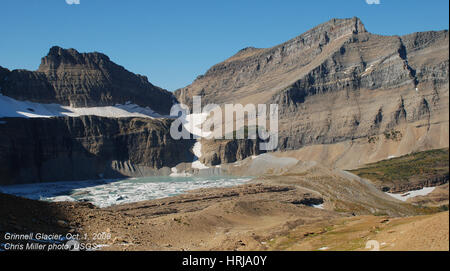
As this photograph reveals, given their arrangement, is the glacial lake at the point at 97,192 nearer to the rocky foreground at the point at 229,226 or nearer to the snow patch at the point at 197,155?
the rocky foreground at the point at 229,226

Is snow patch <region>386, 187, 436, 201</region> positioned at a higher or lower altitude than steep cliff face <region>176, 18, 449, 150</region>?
lower

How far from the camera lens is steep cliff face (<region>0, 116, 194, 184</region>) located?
14138 centimetres

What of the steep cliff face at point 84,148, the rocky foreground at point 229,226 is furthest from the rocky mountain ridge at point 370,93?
the rocky foreground at point 229,226

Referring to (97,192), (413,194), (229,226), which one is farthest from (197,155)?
(229,226)

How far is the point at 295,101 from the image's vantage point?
194 m

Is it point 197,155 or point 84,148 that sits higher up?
point 84,148

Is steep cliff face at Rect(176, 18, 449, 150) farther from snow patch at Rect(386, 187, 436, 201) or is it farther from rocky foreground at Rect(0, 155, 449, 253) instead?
rocky foreground at Rect(0, 155, 449, 253)

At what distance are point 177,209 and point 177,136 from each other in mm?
120725

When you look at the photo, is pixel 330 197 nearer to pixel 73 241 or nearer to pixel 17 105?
pixel 73 241

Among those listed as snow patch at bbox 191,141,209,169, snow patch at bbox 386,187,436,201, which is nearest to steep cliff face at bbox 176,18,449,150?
snow patch at bbox 191,141,209,169

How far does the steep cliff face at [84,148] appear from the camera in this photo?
5566 inches

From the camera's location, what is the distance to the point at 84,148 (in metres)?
161

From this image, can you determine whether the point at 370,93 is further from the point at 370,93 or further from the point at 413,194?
the point at 413,194
